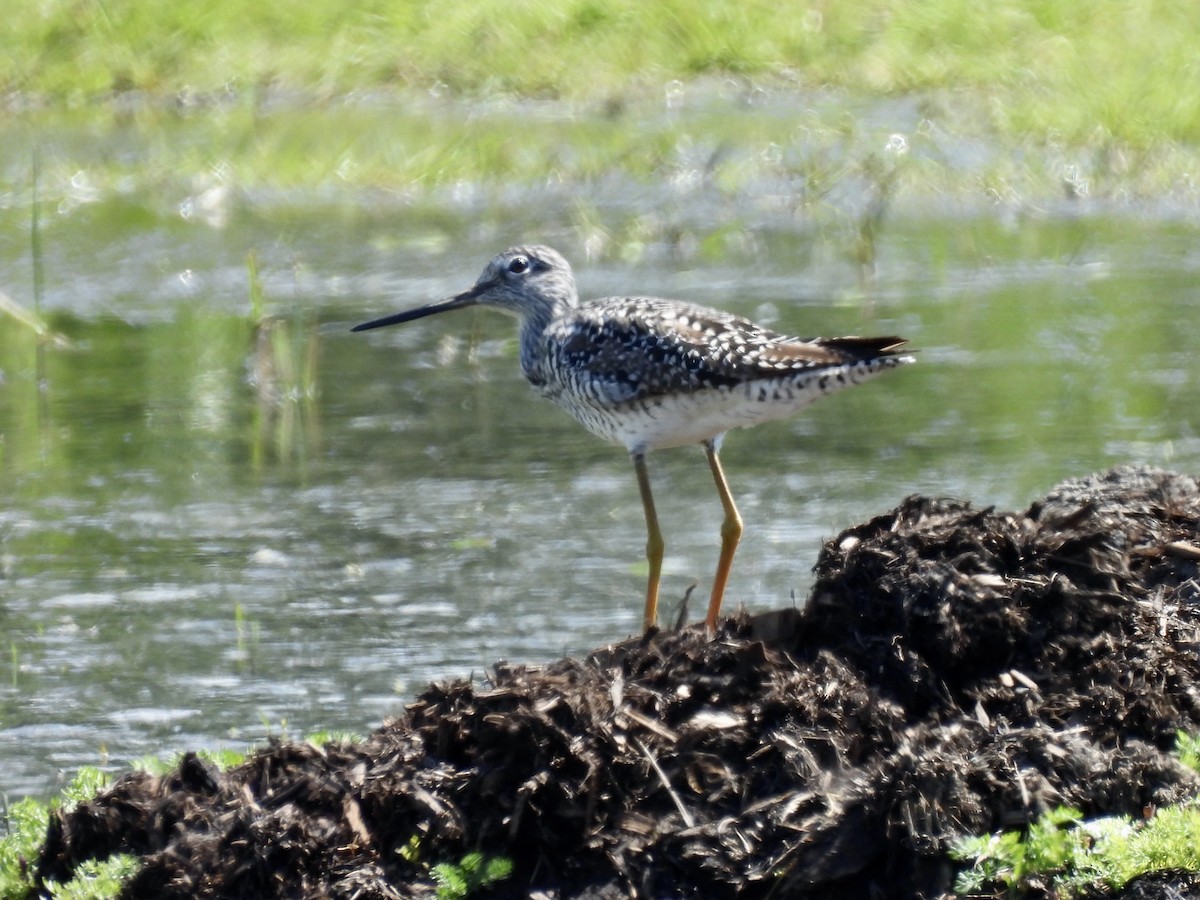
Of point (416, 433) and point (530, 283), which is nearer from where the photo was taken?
point (530, 283)

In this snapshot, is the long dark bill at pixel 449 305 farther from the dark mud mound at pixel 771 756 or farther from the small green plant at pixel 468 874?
the small green plant at pixel 468 874

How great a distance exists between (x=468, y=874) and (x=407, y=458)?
4.04 meters

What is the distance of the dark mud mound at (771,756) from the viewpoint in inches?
169

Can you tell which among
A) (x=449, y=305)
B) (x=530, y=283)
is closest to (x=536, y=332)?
(x=530, y=283)

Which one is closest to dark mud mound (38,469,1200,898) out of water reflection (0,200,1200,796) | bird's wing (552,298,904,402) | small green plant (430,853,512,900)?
small green plant (430,853,512,900)

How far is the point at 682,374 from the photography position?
6.37m

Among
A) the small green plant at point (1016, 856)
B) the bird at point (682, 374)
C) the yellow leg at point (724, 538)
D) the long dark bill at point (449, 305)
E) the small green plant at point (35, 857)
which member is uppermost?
the long dark bill at point (449, 305)

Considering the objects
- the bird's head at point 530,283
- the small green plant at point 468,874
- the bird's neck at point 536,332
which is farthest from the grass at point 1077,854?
the bird's head at point 530,283

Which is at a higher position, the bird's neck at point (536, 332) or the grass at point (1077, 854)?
the bird's neck at point (536, 332)

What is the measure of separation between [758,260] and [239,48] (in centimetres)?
585

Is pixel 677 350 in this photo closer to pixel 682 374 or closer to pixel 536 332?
pixel 682 374

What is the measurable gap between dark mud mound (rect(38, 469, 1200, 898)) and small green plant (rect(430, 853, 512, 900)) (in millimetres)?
39

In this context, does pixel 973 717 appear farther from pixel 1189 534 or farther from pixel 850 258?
pixel 850 258

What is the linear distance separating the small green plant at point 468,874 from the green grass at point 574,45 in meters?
10.6
